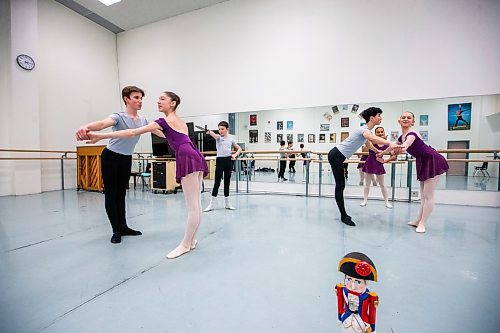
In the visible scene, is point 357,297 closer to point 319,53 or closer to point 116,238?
point 116,238

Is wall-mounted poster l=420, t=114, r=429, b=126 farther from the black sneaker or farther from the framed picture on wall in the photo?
the black sneaker

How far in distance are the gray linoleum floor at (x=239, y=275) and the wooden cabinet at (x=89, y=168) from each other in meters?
2.85

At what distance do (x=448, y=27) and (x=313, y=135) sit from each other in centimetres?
307

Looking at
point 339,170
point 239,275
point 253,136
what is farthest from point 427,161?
point 253,136

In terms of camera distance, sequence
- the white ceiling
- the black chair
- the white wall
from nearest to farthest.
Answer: the white wall, the white ceiling, the black chair

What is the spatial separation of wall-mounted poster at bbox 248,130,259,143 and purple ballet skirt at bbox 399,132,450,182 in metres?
3.88

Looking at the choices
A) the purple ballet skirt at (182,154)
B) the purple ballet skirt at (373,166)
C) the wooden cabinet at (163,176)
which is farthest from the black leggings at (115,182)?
the purple ballet skirt at (373,166)

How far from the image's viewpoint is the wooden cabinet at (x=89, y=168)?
565 cm

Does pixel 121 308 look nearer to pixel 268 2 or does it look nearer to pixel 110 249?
pixel 110 249

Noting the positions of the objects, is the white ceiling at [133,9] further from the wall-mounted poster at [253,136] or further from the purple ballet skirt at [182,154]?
the purple ballet skirt at [182,154]

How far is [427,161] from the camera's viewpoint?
100 inches

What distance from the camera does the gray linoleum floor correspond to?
1.13 meters

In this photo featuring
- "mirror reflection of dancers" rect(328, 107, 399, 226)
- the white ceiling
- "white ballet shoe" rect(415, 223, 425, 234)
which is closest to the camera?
"white ballet shoe" rect(415, 223, 425, 234)

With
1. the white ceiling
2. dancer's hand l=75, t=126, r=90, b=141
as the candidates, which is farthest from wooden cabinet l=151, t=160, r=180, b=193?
the white ceiling
